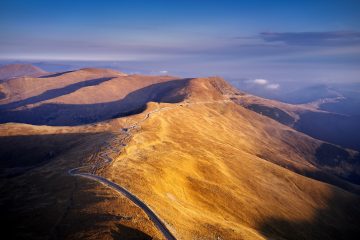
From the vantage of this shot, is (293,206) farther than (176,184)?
Yes

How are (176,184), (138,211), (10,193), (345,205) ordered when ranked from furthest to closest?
(345,205)
(176,184)
(10,193)
(138,211)

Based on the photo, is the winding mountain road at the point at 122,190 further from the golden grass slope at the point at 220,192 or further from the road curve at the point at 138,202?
the golden grass slope at the point at 220,192

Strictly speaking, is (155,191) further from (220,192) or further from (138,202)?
(220,192)

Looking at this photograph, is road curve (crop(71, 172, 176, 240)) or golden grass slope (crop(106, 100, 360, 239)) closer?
road curve (crop(71, 172, 176, 240))

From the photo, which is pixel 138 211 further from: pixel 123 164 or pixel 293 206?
pixel 293 206

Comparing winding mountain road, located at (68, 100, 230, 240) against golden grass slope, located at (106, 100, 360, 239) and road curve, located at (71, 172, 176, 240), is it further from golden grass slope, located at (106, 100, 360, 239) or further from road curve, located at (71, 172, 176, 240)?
golden grass slope, located at (106, 100, 360, 239)

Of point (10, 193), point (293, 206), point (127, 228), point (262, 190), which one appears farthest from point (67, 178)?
point (293, 206)

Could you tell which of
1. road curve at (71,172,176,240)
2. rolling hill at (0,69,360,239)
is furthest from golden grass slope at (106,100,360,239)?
road curve at (71,172,176,240)
